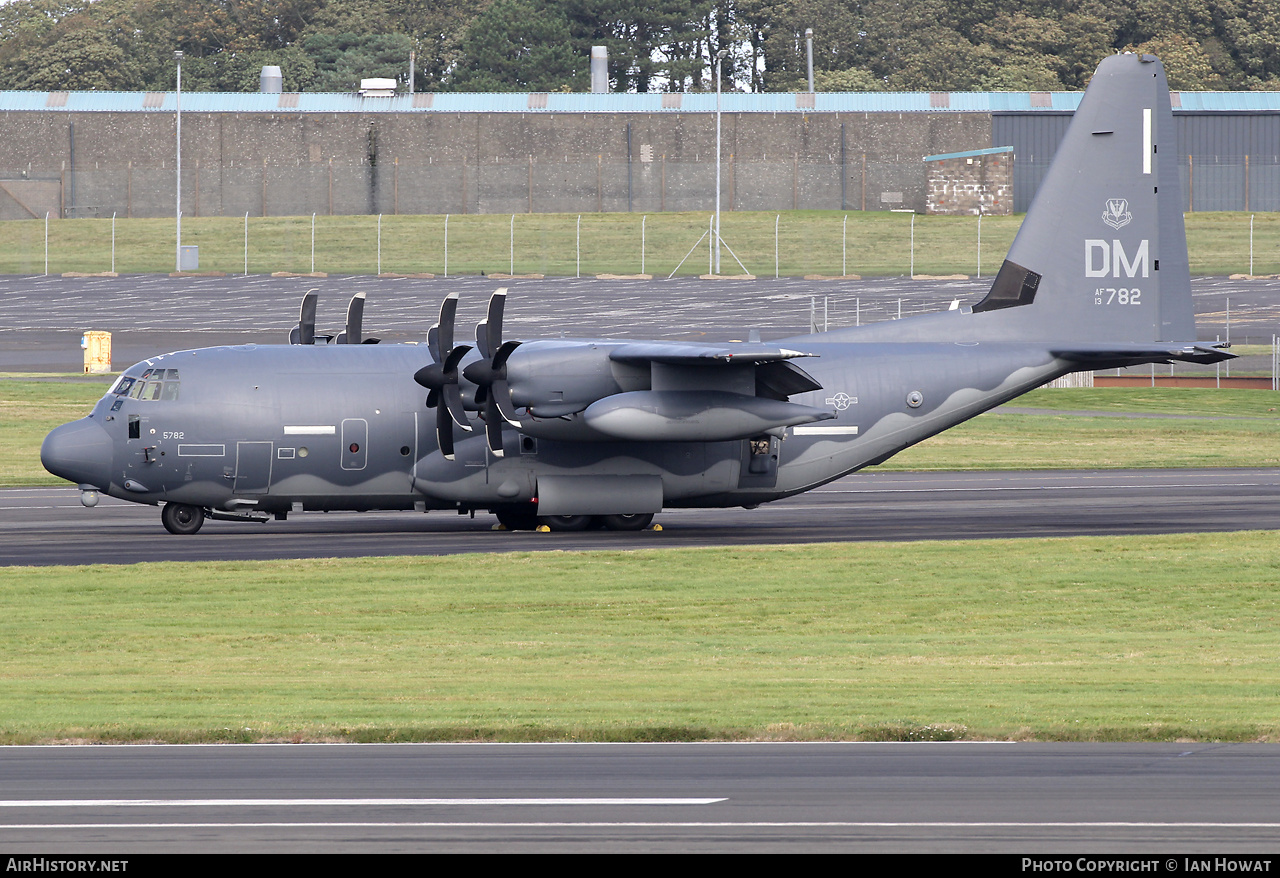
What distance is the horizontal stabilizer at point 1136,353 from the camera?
101 feet

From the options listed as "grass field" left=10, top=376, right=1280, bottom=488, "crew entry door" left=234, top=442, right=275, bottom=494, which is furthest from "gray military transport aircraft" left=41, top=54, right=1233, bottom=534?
"grass field" left=10, top=376, right=1280, bottom=488

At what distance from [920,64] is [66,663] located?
123m

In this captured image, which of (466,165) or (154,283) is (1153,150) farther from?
(466,165)

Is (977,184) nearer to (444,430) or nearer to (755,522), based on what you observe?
(755,522)

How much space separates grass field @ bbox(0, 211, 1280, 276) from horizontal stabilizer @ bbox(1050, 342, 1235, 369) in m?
57.6

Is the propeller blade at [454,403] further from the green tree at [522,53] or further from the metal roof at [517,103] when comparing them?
the green tree at [522,53]

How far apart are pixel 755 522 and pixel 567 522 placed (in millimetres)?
4366

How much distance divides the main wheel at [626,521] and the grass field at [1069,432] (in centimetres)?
1456

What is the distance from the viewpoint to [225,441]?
29094 millimetres

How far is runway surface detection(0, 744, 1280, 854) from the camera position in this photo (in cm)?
1048

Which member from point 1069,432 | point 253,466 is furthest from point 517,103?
point 253,466

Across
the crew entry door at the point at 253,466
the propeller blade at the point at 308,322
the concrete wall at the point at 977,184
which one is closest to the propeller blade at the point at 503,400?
the crew entry door at the point at 253,466

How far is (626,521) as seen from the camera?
31.3 metres

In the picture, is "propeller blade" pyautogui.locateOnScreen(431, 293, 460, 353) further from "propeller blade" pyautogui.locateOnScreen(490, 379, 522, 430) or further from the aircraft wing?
the aircraft wing
